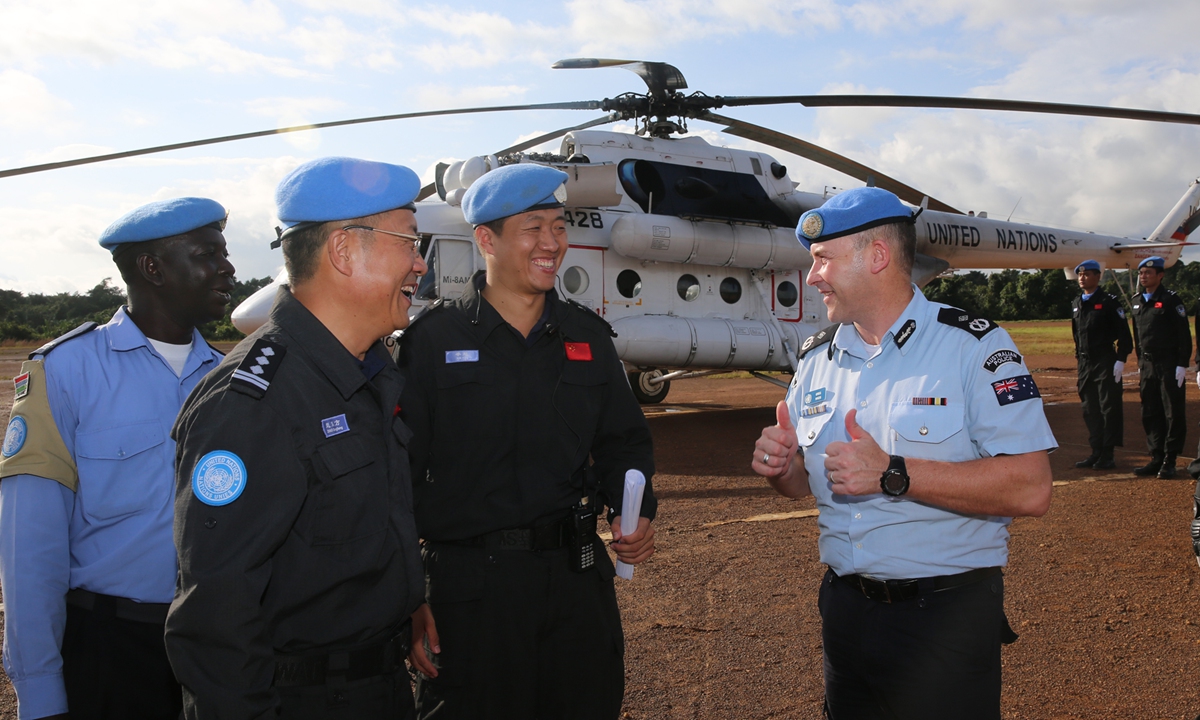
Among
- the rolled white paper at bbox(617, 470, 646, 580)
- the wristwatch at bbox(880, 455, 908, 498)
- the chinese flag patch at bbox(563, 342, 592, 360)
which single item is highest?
the chinese flag patch at bbox(563, 342, 592, 360)

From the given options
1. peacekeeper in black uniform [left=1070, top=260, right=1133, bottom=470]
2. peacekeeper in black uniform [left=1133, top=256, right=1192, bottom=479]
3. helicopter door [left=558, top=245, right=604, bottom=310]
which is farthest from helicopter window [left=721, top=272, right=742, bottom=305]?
peacekeeper in black uniform [left=1133, top=256, right=1192, bottom=479]

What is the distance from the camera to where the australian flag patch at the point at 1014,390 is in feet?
6.44

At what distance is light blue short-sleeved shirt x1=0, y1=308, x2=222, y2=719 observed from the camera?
1.85 meters

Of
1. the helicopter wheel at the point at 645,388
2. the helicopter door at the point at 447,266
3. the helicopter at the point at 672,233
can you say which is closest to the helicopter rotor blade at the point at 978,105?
the helicopter at the point at 672,233

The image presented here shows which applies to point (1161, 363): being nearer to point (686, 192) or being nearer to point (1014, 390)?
point (686, 192)

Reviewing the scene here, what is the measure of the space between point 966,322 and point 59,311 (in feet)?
174

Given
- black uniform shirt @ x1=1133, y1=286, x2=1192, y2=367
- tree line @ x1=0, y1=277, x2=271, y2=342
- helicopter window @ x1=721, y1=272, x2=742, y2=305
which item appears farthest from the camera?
tree line @ x1=0, y1=277, x2=271, y2=342

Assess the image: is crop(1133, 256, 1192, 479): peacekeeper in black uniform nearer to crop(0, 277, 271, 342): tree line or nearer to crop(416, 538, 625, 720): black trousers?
crop(416, 538, 625, 720): black trousers

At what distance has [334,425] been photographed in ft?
5.26

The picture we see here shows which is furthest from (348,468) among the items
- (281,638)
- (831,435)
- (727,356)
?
(727,356)

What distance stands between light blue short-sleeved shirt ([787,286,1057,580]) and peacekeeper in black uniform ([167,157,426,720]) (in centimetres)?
120

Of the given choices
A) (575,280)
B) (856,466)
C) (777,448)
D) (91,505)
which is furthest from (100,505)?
(575,280)

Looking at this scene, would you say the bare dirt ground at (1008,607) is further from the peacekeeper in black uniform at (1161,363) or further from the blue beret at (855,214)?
the blue beret at (855,214)

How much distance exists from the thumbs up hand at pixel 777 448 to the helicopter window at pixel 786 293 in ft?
27.4
